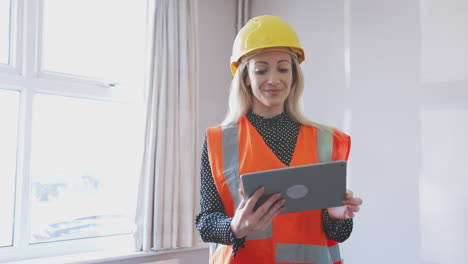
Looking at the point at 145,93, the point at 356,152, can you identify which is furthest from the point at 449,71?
the point at 145,93

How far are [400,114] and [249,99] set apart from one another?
1.21 m

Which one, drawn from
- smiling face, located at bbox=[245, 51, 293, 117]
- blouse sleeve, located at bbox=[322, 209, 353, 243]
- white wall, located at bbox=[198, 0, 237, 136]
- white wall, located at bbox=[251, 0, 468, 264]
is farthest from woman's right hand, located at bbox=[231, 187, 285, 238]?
white wall, located at bbox=[198, 0, 237, 136]

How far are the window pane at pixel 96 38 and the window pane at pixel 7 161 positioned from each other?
1.02 feet

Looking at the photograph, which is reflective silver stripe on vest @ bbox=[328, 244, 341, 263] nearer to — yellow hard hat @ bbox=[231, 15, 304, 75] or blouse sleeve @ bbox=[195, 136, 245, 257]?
blouse sleeve @ bbox=[195, 136, 245, 257]

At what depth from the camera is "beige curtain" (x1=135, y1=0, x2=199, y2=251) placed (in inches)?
96.3

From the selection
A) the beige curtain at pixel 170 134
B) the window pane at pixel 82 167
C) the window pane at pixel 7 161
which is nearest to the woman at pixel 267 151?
the beige curtain at pixel 170 134

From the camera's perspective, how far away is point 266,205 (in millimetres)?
977

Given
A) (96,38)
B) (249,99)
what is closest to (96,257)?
(96,38)

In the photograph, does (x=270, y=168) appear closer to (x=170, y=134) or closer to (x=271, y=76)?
(x=271, y=76)

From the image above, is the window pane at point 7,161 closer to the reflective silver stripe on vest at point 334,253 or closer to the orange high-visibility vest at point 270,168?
the orange high-visibility vest at point 270,168

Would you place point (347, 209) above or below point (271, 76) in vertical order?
below

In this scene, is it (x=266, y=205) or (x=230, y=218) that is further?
(x=230, y=218)

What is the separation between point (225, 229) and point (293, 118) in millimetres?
451

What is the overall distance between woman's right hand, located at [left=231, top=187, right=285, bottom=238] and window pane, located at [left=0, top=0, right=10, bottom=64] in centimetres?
187
